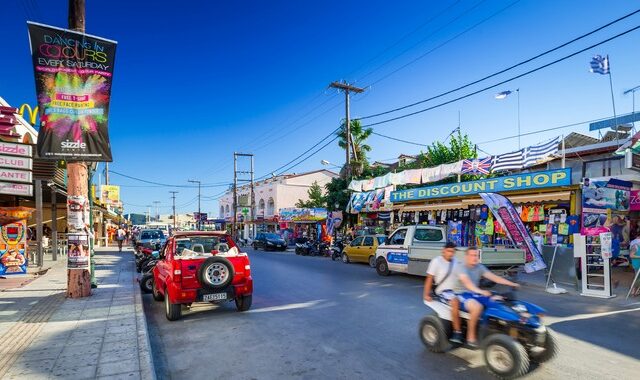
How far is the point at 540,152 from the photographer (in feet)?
54.7

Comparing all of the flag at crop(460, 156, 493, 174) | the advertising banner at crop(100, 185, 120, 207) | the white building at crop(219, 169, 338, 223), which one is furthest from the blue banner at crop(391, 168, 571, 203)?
the advertising banner at crop(100, 185, 120, 207)

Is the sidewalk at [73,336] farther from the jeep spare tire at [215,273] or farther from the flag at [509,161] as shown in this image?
the flag at [509,161]

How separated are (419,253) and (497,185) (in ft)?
23.1

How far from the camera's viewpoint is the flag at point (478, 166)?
62.2 feet

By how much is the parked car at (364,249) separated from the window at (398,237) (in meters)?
3.29

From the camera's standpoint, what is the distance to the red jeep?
784 centimetres

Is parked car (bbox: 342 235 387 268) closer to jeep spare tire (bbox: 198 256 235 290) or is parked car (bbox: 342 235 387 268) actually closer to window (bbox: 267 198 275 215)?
jeep spare tire (bbox: 198 256 235 290)

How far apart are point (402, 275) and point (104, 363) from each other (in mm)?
11538

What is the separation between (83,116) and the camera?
949cm

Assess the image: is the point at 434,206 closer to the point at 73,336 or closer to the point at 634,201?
the point at 634,201

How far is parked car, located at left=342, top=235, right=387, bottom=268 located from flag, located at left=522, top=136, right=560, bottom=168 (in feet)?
23.2

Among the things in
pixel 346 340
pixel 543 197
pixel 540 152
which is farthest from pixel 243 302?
pixel 540 152

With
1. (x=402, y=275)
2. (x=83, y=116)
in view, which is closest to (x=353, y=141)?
(x=402, y=275)

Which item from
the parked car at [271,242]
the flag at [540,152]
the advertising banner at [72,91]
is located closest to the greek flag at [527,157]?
the flag at [540,152]
